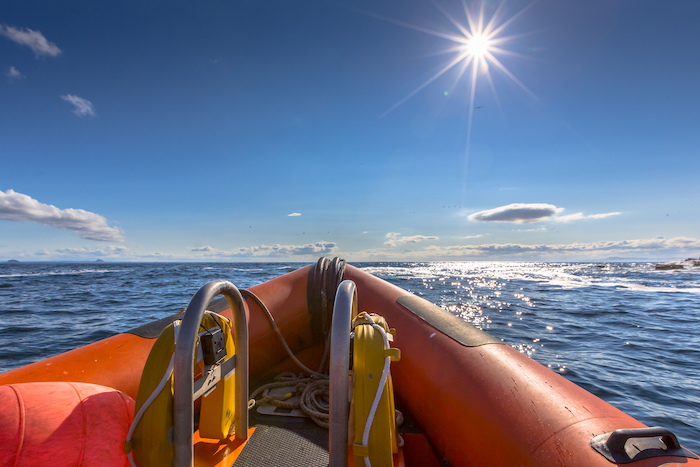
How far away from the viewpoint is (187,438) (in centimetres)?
123

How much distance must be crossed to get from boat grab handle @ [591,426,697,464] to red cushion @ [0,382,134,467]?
1.93 m

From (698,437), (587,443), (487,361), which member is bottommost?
(698,437)

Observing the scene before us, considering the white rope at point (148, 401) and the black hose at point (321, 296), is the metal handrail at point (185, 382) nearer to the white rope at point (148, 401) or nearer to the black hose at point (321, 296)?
the white rope at point (148, 401)

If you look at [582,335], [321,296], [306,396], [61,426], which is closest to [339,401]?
[61,426]

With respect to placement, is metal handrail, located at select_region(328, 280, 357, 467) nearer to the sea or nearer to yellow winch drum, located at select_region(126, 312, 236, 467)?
yellow winch drum, located at select_region(126, 312, 236, 467)

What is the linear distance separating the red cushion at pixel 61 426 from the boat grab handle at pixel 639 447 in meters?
1.93

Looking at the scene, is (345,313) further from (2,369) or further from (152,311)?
(152,311)

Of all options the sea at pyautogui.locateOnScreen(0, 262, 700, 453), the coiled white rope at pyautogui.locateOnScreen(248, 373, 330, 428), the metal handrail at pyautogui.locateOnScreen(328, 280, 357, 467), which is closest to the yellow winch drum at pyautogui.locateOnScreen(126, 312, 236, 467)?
the metal handrail at pyautogui.locateOnScreen(328, 280, 357, 467)

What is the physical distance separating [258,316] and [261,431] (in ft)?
3.34

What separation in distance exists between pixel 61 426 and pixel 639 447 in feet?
7.28

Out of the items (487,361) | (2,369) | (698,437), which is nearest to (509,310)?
(698,437)

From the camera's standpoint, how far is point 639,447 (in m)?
1.20

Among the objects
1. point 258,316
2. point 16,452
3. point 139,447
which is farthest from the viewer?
point 258,316

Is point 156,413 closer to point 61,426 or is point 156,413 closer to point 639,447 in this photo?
point 61,426
